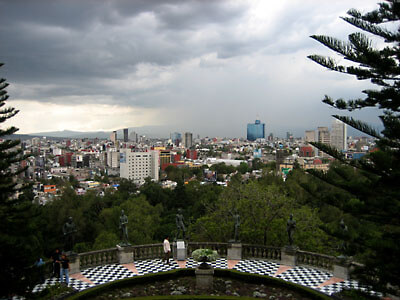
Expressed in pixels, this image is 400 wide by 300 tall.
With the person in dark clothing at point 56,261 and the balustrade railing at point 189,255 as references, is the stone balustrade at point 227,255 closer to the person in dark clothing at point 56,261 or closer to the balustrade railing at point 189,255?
the balustrade railing at point 189,255

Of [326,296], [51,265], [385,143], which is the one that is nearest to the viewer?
[385,143]

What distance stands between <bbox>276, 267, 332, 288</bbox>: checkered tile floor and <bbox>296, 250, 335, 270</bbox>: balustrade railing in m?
0.30

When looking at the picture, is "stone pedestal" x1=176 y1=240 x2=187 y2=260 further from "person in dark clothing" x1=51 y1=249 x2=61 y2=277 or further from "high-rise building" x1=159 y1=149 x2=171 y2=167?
"high-rise building" x1=159 y1=149 x2=171 y2=167

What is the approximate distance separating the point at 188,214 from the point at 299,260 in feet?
95.2

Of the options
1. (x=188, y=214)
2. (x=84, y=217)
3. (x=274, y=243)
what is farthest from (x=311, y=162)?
(x=274, y=243)

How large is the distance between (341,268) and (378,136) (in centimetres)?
695

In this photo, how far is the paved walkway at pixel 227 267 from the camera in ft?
38.4

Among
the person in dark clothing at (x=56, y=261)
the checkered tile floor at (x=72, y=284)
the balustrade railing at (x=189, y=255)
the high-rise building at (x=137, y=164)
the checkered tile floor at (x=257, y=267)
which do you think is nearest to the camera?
the checkered tile floor at (x=72, y=284)

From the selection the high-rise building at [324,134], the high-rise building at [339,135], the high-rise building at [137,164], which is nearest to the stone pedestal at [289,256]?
the high-rise building at [137,164]

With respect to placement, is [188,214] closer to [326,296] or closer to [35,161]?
[326,296]

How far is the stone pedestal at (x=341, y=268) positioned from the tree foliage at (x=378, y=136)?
5578 mm

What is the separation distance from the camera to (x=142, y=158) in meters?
122

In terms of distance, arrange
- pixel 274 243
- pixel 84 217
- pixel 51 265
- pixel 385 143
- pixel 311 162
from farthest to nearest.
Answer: pixel 311 162 < pixel 84 217 < pixel 274 243 < pixel 51 265 < pixel 385 143

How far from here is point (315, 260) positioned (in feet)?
44.3
